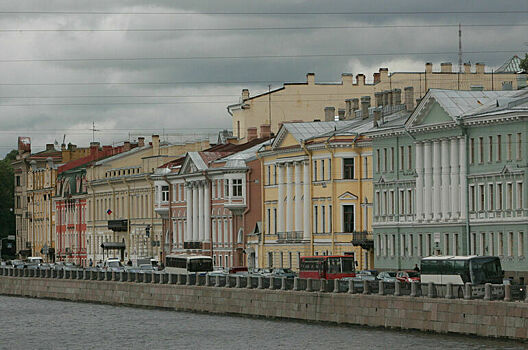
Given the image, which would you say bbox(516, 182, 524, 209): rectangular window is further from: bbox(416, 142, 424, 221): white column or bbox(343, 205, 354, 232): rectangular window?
bbox(343, 205, 354, 232): rectangular window

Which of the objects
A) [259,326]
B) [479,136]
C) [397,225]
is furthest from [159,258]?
[259,326]

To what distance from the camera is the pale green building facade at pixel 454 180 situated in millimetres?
54625

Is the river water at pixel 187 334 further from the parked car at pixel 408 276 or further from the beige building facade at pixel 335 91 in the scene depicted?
the beige building facade at pixel 335 91

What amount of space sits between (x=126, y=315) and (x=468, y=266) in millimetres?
16520

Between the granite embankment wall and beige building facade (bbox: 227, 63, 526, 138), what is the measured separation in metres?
21.2

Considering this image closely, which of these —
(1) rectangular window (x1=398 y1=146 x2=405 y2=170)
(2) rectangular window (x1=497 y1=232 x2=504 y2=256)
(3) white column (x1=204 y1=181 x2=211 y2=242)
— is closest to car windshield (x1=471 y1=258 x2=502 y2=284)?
(2) rectangular window (x1=497 y1=232 x2=504 y2=256)

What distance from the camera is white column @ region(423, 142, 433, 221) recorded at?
60.6 metres

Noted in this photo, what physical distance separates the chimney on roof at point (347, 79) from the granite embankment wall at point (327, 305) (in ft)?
77.7

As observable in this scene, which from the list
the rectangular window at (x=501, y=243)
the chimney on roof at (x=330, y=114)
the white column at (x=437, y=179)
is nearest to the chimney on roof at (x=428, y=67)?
the chimney on roof at (x=330, y=114)

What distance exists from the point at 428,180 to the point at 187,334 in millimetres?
17572

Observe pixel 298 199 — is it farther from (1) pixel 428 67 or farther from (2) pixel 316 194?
(1) pixel 428 67

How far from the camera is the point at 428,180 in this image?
60688mm

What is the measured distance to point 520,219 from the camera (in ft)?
177

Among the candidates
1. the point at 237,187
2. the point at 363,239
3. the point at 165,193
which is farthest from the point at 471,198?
the point at 165,193
